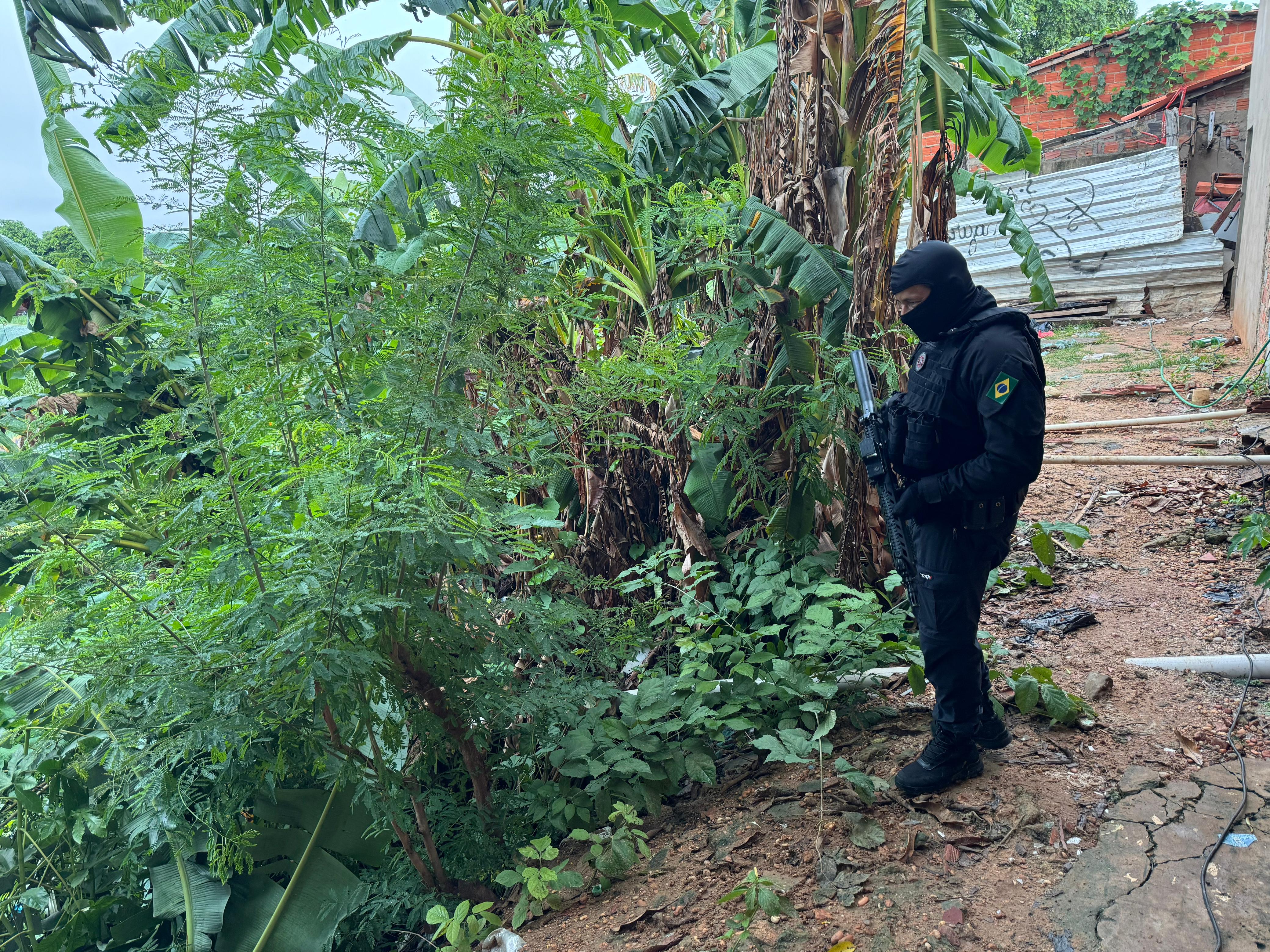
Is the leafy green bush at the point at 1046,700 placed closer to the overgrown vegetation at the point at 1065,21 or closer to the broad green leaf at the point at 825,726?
the broad green leaf at the point at 825,726

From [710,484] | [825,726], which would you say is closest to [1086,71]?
[710,484]

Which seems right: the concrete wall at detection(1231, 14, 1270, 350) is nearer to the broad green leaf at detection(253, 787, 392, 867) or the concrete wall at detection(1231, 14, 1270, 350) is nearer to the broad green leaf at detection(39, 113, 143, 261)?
the broad green leaf at detection(253, 787, 392, 867)

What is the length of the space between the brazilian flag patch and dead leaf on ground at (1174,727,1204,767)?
1.42 m

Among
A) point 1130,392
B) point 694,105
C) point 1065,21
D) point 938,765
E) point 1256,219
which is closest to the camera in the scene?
point 938,765

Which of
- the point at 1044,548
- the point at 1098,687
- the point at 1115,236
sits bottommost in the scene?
the point at 1098,687

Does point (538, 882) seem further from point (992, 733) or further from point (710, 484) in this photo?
point (710, 484)

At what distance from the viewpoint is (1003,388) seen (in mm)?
2262

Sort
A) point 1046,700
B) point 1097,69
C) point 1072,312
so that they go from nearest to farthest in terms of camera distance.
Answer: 1. point 1046,700
2. point 1072,312
3. point 1097,69

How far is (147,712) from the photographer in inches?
82.9

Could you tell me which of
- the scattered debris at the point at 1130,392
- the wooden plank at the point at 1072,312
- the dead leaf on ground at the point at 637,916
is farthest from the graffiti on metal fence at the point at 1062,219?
the dead leaf on ground at the point at 637,916

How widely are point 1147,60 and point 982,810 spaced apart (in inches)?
562

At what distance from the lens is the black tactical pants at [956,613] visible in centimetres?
243

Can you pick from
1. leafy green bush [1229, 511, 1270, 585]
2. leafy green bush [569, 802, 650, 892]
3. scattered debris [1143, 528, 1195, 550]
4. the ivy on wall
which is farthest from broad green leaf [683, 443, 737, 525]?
the ivy on wall

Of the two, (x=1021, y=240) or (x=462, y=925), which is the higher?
(x=1021, y=240)
